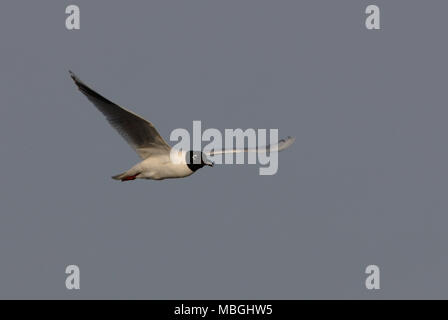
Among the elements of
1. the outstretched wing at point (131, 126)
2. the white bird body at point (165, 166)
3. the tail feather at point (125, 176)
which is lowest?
the tail feather at point (125, 176)

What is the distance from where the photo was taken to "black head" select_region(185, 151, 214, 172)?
94.9 ft

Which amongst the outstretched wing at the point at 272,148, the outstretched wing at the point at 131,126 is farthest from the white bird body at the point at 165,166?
the outstretched wing at the point at 272,148

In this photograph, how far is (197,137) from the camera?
29812mm

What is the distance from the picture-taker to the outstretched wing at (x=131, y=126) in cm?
2745

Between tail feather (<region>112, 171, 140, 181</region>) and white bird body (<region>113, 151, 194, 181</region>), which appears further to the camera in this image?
tail feather (<region>112, 171, 140, 181</region>)

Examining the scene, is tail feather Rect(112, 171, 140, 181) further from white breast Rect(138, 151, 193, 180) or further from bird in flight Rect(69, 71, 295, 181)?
white breast Rect(138, 151, 193, 180)

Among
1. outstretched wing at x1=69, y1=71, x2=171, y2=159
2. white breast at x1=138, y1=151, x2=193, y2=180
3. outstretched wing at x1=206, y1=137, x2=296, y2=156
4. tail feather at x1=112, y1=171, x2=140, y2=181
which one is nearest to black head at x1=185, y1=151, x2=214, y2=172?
white breast at x1=138, y1=151, x2=193, y2=180

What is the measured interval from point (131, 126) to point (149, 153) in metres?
1.18

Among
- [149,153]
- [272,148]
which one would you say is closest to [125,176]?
[149,153]

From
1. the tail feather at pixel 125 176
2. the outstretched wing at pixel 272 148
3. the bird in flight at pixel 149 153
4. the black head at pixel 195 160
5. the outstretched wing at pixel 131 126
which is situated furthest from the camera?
the outstretched wing at pixel 272 148

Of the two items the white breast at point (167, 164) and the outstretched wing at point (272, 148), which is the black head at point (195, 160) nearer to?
the white breast at point (167, 164)

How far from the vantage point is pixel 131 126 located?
28.1m

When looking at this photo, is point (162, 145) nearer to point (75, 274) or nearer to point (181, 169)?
point (181, 169)

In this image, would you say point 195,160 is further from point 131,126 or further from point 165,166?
point 131,126
